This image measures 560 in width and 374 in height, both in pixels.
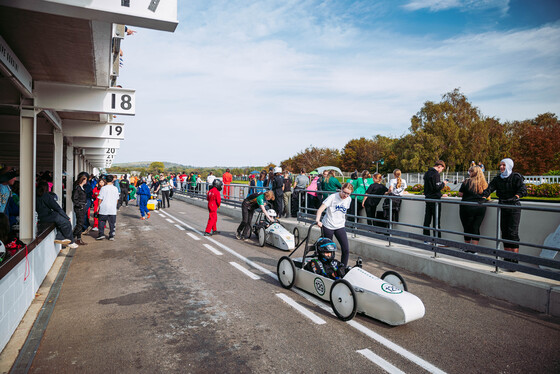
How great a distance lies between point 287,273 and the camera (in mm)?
6500

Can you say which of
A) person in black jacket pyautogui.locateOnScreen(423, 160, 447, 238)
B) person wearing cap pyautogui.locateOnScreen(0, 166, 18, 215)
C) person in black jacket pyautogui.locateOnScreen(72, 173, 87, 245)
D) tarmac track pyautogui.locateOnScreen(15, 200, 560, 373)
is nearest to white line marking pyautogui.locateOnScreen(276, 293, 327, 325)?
tarmac track pyautogui.locateOnScreen(15, 200, 560, 373)

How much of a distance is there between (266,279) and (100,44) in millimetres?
5207

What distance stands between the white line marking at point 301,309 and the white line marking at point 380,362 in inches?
37.7

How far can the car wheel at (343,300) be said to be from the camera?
4904 mm

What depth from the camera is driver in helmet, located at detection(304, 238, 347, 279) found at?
567cm

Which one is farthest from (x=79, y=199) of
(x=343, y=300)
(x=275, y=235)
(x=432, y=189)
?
(x=432, y=189)

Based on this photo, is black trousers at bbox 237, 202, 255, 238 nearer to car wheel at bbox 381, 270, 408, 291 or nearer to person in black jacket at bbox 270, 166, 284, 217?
person in black jacket at bbox 270, 166, 284, 217

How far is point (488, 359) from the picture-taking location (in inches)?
158

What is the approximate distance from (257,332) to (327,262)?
1.74 meters

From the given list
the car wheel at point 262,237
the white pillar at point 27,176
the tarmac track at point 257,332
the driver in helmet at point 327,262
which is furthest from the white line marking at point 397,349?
the white pillar at point 27,176

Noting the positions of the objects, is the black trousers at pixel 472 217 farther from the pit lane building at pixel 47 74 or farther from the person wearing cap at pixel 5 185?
the person wearing cap at pixel 5 185

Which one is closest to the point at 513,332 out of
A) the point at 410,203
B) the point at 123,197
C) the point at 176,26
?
the point at 410,203

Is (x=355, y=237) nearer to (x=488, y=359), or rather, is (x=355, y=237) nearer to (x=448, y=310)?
(x=448, y=310)

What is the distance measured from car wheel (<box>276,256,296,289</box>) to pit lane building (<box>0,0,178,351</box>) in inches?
158
